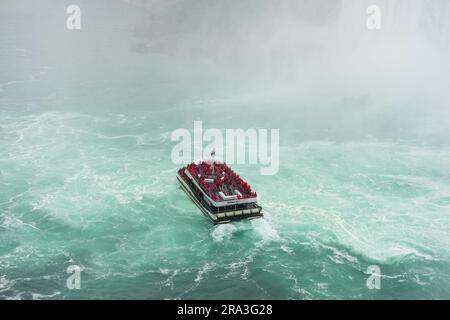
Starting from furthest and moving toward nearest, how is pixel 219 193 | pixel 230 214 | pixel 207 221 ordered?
pixel 207 221
pixel 219 193
pixel 230 214

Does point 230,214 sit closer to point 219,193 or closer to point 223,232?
point 223,232

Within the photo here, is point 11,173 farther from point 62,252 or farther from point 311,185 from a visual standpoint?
point 311,185

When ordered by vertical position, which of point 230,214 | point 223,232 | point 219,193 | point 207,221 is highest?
point 219,193

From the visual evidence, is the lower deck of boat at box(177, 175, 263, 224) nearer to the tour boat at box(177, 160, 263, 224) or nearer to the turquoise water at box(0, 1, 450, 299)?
the tour boat at box(177, 160, 263, 224)

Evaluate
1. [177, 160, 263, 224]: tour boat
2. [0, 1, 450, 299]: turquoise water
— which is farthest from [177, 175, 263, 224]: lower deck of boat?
[0, 1, 450, 299]: turquoise water

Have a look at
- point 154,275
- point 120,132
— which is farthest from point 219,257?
point 120,132

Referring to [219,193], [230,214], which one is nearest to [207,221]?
[230,214]
